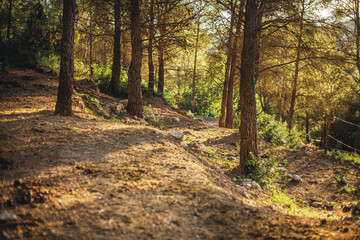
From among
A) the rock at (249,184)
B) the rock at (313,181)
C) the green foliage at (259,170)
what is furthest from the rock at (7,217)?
the rock at (313,181)

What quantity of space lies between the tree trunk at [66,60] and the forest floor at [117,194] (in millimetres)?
400

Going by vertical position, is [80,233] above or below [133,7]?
below

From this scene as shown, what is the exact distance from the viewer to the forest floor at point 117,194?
91.0 inches

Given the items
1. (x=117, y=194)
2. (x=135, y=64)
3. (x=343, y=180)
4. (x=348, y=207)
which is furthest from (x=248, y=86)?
(x=117, y=194)

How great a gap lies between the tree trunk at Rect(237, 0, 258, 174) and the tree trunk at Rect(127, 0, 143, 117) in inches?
151

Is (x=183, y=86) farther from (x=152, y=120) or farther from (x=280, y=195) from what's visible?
(x=280, y=195)

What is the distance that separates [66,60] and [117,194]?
3872 millimetres

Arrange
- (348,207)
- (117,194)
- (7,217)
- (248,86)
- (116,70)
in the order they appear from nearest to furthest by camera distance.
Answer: (7,217) → (117,194) → (348,207) → (248,86) → (116,70)

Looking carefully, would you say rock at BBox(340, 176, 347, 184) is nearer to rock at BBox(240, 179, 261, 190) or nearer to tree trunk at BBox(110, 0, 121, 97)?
rock at BBox(240, 179, 261, 190)

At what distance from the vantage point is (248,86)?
6477 mm

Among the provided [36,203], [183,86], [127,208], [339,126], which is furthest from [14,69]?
[339,126]

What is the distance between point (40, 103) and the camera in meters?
6.12

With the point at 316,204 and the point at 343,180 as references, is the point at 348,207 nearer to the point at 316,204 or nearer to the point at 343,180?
the point at 316,204

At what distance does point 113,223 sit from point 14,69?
7985 millimetres
